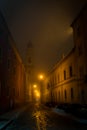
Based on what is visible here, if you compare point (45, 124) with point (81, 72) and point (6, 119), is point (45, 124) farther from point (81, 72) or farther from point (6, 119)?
point (81, 72)

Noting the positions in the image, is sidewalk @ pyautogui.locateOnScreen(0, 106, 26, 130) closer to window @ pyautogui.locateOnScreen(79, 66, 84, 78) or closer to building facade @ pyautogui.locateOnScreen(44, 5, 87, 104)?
building facade @ pyautogui.locateOnScreen(44, 5, 87, 104)

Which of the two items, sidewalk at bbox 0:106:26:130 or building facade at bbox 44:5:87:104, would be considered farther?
building facade at bbox 44:5:87:104

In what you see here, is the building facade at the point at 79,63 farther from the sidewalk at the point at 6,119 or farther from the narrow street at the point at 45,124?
the sidewalk at the point at 6,119

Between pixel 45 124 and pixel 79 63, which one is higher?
pixel 79 63

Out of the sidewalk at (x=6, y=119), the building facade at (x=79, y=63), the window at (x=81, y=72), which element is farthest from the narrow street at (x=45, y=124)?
the window at (x=81, y=72)

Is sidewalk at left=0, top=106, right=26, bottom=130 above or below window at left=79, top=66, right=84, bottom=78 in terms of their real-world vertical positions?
below

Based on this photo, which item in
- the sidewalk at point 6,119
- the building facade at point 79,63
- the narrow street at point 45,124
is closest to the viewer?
the narrow street at point 45,124

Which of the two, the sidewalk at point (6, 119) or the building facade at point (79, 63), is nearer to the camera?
the sidewalk at point (6, 119)

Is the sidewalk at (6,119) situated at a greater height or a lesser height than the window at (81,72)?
lesser

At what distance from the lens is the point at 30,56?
101000mm

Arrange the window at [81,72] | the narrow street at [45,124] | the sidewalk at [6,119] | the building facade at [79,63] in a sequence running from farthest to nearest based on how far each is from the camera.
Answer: the window at [81,72], the building facade at [79,63], the sidewalk at [6,119], the narrow street at [45,124]

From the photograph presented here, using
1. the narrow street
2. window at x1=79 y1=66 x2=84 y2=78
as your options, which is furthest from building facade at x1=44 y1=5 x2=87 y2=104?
the narrow street

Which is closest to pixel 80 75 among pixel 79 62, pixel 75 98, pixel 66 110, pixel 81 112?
pixel 79 62

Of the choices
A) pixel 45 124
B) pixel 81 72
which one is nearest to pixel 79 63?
pixel 81 72
